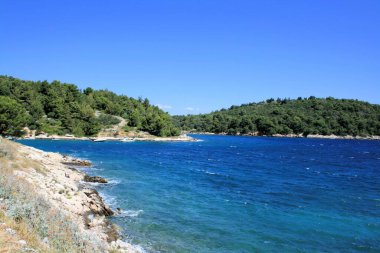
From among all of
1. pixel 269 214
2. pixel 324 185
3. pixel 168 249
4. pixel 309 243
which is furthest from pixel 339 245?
pixel 324 185

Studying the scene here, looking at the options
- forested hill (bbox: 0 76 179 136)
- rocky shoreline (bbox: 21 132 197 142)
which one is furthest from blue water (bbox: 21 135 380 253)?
forested hill (bbox: 0 76 179 136)

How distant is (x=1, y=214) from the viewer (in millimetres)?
11727

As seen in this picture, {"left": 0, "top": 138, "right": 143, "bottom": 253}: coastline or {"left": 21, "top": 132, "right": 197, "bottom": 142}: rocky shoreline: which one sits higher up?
{"left": 21, "top": 132, "right": 197, "bottom": 142}: rocky shoreline

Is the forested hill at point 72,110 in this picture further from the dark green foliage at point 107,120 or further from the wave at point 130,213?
the wave at point 130,213

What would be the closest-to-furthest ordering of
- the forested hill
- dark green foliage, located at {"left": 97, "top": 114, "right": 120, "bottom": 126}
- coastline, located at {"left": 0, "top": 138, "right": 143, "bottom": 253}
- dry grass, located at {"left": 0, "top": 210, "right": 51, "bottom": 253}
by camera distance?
dry grass, located at {"left": 0, "top": 210, "right": 51, "bottom": 253} < coastline, located at {"left": 0, "top": 138, "right": 143, "bottom": 253} < the forested hill < dark green foliage, located at {"left": 97, "top": 114, "right": 120, "bottom": 126}

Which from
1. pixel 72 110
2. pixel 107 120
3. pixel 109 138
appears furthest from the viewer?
pixel 107 120

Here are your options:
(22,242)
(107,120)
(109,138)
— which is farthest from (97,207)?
(107,120)

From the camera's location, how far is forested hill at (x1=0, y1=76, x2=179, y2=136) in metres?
143

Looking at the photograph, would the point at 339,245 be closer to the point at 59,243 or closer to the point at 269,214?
the point at 269,214

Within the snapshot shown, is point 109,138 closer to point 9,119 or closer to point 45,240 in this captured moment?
point 9,119

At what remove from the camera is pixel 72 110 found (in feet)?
509

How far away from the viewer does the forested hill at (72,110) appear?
468 ft

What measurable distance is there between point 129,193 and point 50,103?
428 ft

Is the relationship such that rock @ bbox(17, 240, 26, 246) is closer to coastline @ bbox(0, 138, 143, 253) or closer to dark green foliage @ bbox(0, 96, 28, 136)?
coastline @ bbox(0, 138, 143, 253)
